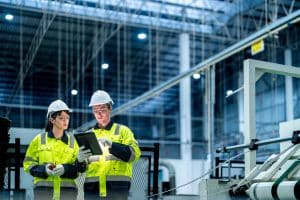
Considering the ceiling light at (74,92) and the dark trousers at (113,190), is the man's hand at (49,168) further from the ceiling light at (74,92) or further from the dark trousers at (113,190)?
the ceiling light at (74,92)

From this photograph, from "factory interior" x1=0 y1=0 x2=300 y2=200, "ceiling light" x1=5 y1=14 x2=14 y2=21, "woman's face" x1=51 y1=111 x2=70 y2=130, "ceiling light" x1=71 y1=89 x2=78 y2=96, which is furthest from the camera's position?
"ceiling light" x1=71 y1=89 x2=78 y2=96

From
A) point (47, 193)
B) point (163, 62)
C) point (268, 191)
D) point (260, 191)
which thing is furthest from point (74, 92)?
point (268, 191)

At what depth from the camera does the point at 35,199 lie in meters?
5.66

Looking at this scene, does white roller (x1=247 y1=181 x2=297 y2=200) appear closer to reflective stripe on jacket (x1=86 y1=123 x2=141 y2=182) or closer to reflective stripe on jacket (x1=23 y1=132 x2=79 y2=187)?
reflective stripe on jacket (x1=86 y1=123 x2=141 y2=182)

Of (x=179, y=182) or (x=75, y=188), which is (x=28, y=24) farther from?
(x=75, y=188)

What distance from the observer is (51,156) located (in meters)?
5.69

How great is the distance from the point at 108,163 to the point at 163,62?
23.7 metres

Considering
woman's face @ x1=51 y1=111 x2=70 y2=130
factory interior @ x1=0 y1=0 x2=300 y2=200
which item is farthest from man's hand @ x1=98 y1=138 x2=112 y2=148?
factory interior @ x1=0 y1=0 x2=300 y2=200

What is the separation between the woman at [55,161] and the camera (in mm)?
5500

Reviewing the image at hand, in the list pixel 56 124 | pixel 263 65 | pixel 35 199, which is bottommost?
pixel 35 199

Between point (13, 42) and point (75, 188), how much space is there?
18453mm

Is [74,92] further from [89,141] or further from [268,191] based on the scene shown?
[268,191]

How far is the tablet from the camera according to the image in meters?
5.22

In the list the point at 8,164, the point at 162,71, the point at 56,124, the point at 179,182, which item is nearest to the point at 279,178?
the point at 56,124
